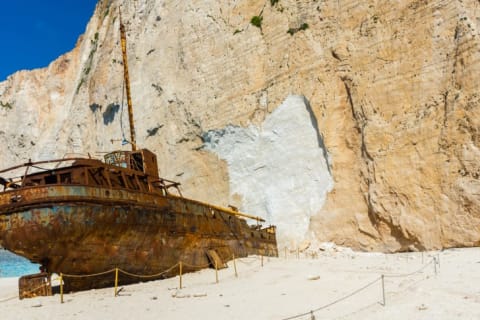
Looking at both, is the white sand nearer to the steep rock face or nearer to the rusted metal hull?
the rusted metal hull

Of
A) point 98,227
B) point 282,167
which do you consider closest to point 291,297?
point 98,227

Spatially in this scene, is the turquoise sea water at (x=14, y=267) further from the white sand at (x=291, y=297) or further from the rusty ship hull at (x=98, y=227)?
the white sand at (x=291, y=297)

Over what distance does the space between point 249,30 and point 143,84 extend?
8.70 meters

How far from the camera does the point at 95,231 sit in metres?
11.5

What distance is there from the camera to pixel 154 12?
30.9 metres

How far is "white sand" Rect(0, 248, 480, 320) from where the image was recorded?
24.5 feet

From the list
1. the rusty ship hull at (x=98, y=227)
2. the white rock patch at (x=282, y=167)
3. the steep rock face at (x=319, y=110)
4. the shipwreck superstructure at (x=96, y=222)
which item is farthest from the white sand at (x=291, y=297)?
the white rock patch at (x=282, y=167)

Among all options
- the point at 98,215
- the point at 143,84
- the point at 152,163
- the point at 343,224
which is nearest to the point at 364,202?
the point at 343,224

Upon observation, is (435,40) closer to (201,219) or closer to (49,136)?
(201,219)

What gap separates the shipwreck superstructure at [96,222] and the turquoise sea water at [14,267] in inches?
836

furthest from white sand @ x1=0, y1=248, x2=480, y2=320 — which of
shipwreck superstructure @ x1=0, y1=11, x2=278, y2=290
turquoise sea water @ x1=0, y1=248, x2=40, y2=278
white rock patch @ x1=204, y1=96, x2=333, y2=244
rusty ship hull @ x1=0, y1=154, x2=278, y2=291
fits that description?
turquoise sea water @ x1=0, y1=248, x2=40, y2=278

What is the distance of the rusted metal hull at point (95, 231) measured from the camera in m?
10.9

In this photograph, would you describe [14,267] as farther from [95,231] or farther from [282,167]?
[95,231]

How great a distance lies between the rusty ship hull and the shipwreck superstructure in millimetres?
23
